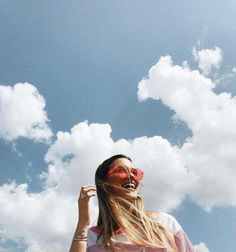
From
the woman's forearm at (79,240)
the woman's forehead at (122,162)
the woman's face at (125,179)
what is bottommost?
the woman's forearm at (79,240)

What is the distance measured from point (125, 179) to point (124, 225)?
98cm

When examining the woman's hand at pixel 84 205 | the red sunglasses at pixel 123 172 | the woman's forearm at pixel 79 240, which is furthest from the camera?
the red sunglasses at pixel 123 172

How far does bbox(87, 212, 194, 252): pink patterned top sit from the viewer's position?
7.31m

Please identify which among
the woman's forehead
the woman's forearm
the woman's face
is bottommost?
the woman's forearm

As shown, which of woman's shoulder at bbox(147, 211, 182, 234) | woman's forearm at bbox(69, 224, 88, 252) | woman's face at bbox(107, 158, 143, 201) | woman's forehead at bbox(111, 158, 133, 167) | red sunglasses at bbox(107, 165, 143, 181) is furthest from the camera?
woman's forehead at bbox(111, 158, 133, 167)

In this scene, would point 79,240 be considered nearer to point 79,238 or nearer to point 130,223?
point 79,238

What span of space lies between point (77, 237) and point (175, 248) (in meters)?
A: 1.62

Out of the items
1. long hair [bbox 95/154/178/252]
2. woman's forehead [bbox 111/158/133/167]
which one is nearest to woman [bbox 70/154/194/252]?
long hair [bbox 95/154/178/252]

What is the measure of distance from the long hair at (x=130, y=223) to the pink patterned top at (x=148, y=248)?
87 millimetres

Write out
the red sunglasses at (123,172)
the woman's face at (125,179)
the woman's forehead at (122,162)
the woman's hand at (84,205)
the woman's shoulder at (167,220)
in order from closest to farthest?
1. the woman's hand at (84,205)
2. the woman's shoulder at (167,220)
3. the woman's face at (125,179)
4. the red sunglasses at (123,172)
5. the woman's forehead at (122,162)

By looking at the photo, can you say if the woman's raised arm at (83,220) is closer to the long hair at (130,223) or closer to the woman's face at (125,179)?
the long hair at (130,223)

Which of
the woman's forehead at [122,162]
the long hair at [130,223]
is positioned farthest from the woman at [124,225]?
the woman's forehead at [122,162]

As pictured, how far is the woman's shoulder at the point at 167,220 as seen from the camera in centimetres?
769

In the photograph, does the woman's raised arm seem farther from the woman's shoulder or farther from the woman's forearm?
the woman's shoulder
